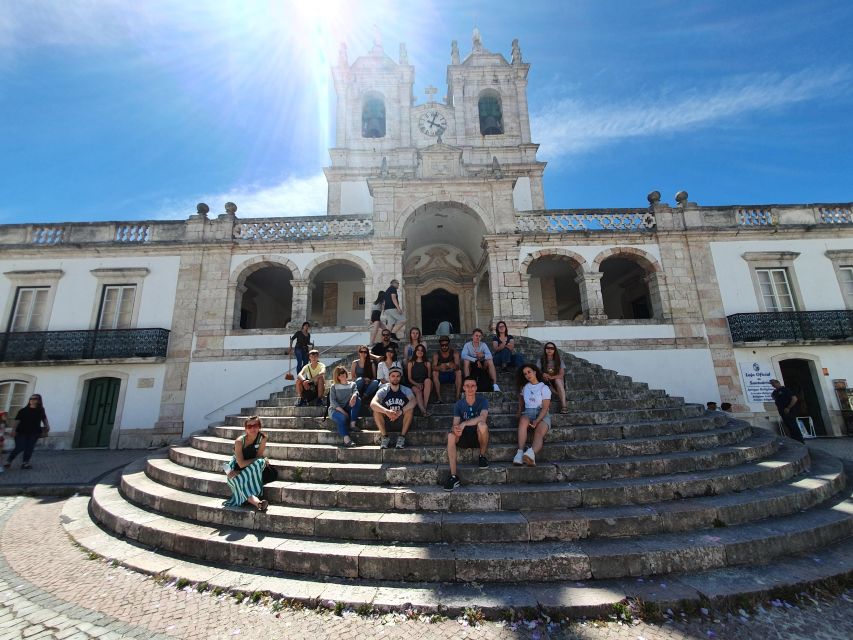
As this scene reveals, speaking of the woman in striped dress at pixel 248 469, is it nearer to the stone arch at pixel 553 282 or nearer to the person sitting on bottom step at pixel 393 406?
the person sitting on bottom step at pixel 393 406

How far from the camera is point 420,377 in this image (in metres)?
5.57

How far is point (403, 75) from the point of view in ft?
64.3

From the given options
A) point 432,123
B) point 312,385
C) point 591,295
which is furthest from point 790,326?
point 432,123

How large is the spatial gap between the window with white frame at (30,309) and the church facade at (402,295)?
0.04m

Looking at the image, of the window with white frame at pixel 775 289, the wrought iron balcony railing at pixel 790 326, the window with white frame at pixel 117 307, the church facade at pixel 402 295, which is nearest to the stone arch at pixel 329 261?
the church facade at pixel 402 295

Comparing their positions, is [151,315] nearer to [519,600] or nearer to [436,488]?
[436,488]

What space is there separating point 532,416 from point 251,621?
10.8ft

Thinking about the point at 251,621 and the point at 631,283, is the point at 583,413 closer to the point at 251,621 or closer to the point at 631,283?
the point at 251,621

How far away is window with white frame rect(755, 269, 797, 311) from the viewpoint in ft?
36.3

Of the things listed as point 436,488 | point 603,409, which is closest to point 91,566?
point 436,488

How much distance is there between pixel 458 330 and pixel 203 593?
40.1 feet

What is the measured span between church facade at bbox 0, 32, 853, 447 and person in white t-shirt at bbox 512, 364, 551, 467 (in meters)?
6.10

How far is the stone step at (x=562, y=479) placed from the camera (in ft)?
12.2

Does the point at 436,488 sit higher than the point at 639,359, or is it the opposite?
the point at 639,359
